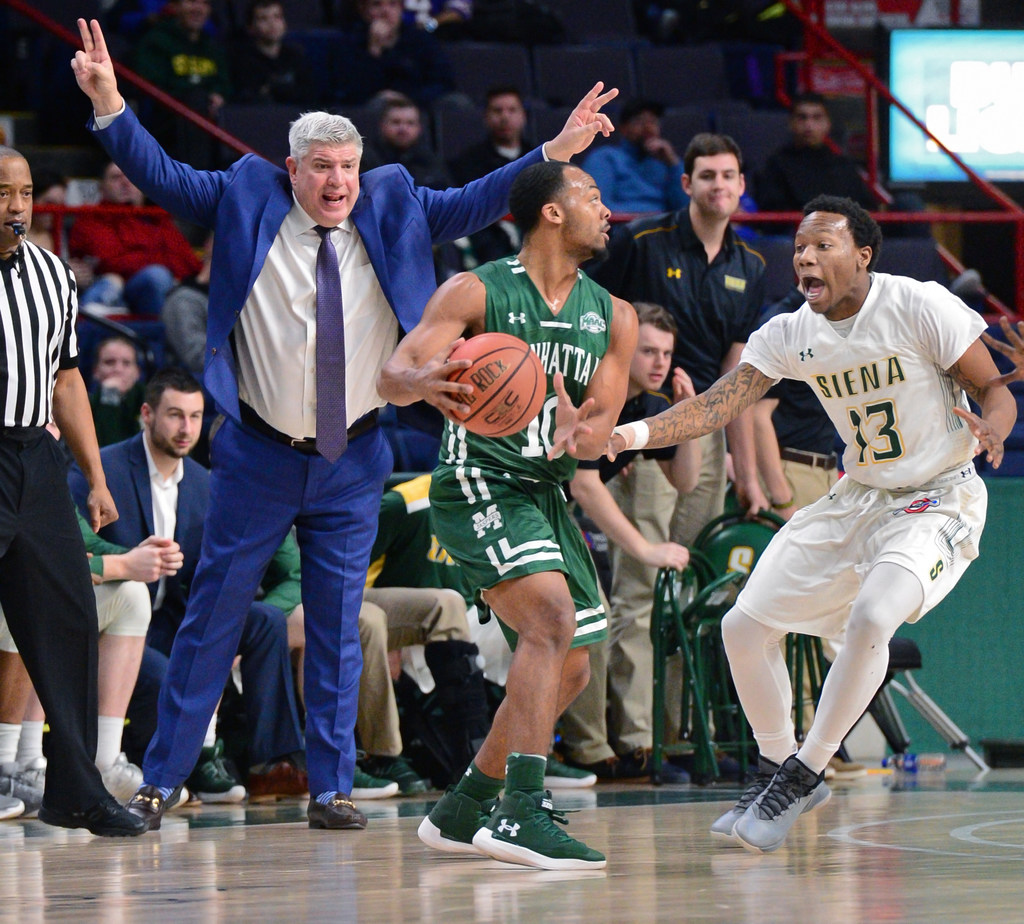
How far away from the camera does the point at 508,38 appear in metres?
13.4

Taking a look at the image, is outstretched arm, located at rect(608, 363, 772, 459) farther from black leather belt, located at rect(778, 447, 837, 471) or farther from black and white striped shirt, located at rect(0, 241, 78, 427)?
black leather belt, located at rect(778, 447, 837, 471)

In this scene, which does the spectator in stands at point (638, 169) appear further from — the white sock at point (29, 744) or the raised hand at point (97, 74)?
the raised hand at point (97, 74)

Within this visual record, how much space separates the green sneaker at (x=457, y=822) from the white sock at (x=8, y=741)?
2.17 metres

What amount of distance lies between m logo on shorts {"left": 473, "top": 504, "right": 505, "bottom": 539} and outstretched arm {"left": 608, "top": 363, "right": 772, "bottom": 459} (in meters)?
0.59

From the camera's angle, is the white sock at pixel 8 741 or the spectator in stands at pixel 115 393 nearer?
the white sock at pixel 8 741

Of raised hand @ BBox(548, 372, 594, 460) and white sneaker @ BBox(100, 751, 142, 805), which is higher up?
raised hand @ BBox(548, 372, 594, 460)

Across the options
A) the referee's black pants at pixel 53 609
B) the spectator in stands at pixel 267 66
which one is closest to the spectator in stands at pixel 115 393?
the referee's black pants at pixel 53 609

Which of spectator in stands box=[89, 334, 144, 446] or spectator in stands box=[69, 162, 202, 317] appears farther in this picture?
spectator in stands box=[69, 162, 202, 317]

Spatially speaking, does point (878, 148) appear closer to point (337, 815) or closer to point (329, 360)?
point (329, 360)

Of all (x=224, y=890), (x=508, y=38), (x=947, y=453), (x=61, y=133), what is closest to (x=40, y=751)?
(x=224, y=890)

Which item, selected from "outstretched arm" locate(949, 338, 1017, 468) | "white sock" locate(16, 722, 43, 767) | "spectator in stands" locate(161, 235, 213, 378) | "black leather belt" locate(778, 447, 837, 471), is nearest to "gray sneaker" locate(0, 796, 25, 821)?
"white sock" locate(16, 722, 43, 767)

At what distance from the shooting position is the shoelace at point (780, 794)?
196 inches

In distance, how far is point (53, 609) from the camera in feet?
16.6

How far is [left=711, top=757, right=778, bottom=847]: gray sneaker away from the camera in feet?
17.1
